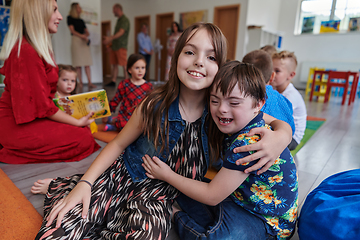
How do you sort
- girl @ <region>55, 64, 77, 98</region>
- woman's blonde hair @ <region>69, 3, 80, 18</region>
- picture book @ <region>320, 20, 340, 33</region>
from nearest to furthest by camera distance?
girl @ <region>55, 64, 77, 98</region>
woman's blonde hair @ <region>69, 3, 80, 18</region>
picture book @ <region>320, 20, 340, 33</region>

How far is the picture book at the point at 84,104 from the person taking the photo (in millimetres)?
1584

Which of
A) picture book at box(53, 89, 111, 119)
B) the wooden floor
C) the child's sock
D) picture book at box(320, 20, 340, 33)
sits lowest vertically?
the wooden floor

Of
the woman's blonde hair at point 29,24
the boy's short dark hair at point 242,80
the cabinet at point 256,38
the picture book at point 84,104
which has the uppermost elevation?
the cabinet at point 256,38

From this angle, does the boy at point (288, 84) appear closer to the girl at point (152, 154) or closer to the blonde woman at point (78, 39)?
the girl at point (152, 154)

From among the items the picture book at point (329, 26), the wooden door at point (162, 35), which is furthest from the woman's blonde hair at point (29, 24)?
the picture book at point (329, 26)

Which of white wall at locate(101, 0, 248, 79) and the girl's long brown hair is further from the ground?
white wall at locate(101, 0, 248, 79)

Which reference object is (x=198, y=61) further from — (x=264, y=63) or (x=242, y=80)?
(x=264, y=63)

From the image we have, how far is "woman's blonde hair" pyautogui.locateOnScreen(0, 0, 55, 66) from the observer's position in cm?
126

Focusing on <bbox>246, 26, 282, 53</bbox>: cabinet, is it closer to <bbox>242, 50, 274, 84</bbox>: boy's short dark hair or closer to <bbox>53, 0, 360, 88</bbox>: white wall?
<bbox>53, 0, 360, 88</bbox>: white wall

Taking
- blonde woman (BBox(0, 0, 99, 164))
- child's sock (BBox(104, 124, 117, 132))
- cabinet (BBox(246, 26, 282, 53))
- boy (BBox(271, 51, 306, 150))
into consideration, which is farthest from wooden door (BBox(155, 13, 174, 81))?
blonde woman (BBox(0, 0, 99, 164))

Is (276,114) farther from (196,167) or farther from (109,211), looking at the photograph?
(109,211)

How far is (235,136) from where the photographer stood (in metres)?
0.80

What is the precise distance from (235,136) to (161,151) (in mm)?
295

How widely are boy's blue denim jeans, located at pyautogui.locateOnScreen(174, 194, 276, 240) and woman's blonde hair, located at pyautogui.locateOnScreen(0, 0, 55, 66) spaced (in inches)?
45.5
